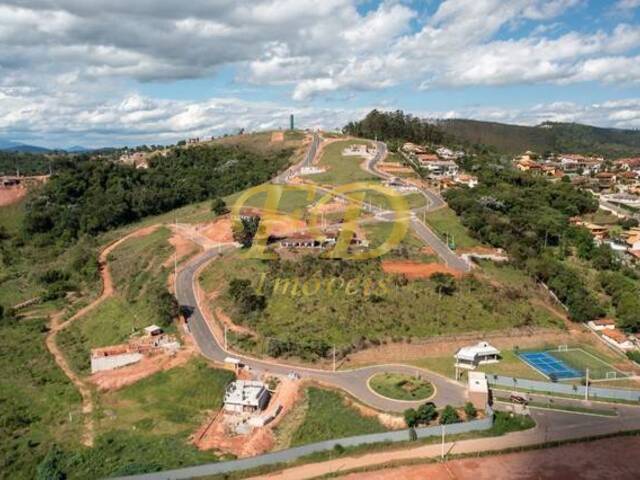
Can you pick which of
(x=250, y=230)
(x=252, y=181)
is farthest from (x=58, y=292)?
(x=252, y=181)

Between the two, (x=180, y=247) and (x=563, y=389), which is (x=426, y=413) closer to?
(x=563, y=389)

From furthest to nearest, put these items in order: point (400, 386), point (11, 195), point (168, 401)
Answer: point (11, 195)
point (400, 386)
point (168, 401)

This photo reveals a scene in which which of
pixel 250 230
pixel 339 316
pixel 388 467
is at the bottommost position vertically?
pixel 388 467

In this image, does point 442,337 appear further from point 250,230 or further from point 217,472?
point 250,230

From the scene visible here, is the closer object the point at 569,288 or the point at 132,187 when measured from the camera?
the point at 569,288

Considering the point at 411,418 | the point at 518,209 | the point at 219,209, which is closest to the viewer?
the point at 411,418

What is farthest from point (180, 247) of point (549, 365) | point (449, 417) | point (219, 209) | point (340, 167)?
point (340, 167)

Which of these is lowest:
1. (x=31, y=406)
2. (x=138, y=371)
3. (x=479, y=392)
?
(x=31, y=406)

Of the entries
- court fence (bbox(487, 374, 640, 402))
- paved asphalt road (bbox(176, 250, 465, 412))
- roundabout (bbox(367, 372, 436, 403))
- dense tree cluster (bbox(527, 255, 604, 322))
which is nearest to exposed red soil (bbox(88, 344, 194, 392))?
paved asphalt road (bbox(176, 250, 465, 412))
